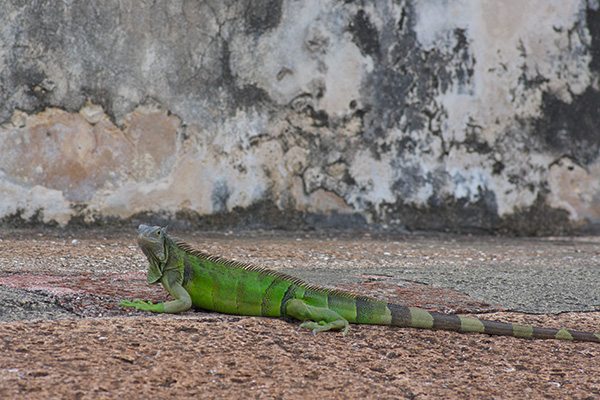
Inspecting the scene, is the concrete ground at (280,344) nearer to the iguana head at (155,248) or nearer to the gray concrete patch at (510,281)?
the gray concrete patch at (510,281)

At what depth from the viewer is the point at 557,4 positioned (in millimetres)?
6512

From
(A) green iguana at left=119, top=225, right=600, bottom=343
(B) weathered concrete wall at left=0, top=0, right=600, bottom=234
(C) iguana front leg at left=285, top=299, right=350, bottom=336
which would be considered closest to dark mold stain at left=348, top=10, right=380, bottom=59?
(B) weathered concrete wall at left=0, top=0, right=600, bottom=234

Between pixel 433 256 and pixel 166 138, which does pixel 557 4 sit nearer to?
pixel 433 256

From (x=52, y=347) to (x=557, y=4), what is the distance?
6323 mm

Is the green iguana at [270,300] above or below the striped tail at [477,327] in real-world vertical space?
A: above

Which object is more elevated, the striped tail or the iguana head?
the iguana head

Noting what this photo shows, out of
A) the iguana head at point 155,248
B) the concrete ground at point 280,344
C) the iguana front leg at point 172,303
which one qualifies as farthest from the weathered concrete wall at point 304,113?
the iguana front leg at point 172,303

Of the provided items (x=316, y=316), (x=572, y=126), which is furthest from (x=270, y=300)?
(x=572, y=126)

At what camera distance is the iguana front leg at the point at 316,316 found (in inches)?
105

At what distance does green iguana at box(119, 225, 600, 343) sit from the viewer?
2740mm

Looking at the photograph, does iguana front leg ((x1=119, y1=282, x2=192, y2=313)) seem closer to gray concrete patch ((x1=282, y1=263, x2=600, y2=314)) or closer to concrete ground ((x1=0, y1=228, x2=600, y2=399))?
concrete ground ((x1=0, y1=228, x2=600, y2=399))

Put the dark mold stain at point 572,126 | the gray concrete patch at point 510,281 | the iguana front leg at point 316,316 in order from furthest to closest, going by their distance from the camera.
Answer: the dark mold stain at point 572,126
the gray concrete patch at point 510,281
the iguana front leg at point 316,316

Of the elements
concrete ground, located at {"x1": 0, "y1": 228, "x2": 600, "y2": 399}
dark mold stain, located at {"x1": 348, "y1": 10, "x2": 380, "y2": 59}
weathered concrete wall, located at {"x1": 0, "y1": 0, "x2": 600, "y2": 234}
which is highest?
dark mold stain, located at {"x1": 348, "y1": 10, "x2": 380, "y2": 59}

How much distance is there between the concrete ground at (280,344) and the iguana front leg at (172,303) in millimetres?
41
